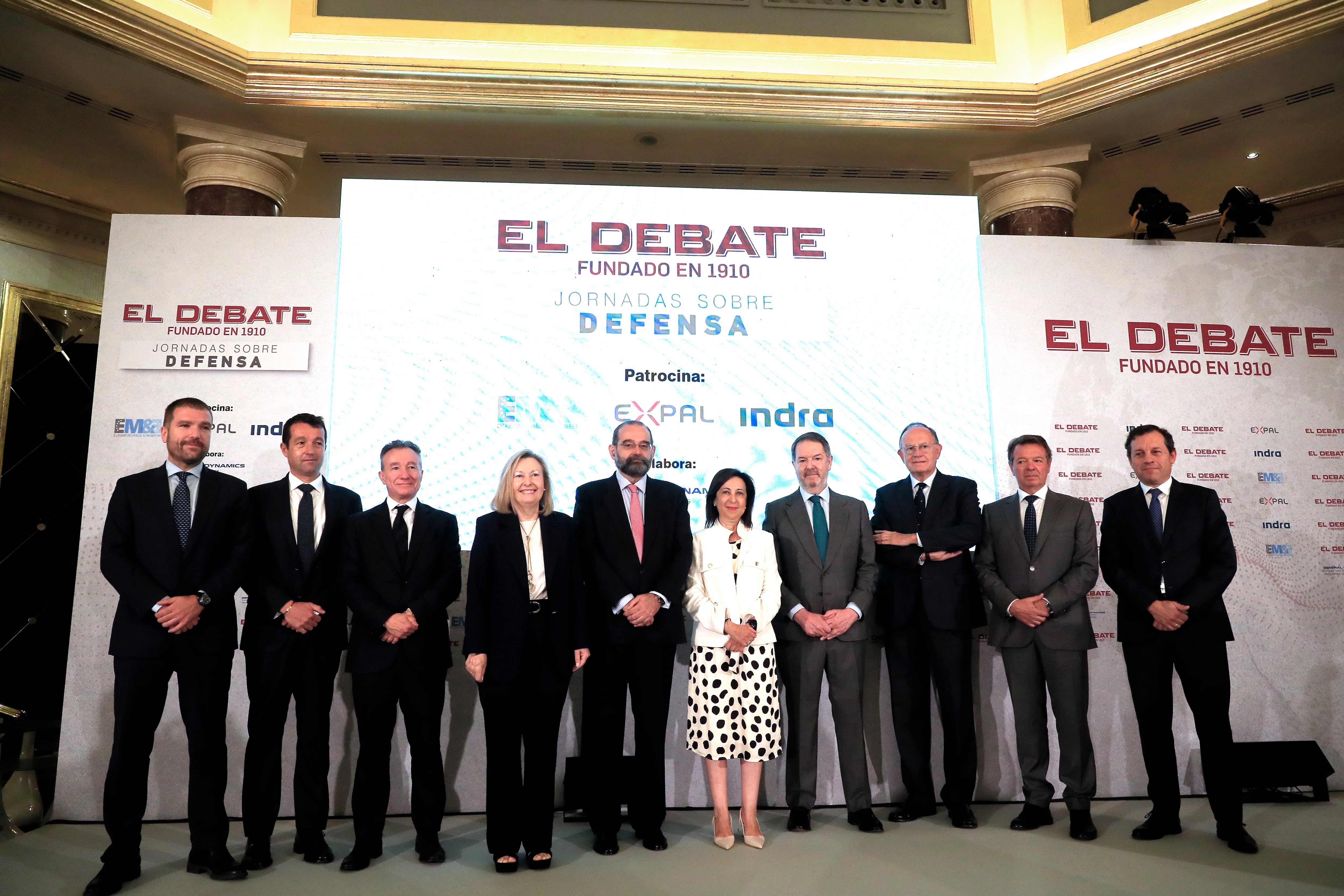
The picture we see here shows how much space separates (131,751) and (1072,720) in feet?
12.1

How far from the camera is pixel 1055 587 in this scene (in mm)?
3951

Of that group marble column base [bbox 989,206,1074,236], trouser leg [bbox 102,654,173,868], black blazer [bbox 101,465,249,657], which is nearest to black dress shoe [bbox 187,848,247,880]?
trouser leg [bbox 102,654,173,868]

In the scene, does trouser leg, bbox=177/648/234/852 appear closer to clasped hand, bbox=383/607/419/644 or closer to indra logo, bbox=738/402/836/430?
clasped hand, bbox=383/607/419/644

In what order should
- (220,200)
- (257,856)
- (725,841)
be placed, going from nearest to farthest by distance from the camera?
(257,856)
(725,841)
(220,200)

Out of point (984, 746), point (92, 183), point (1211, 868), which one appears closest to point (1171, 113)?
point (984, 746)

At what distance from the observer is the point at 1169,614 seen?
146 inches

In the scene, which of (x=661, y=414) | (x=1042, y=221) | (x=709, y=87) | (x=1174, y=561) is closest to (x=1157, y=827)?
(x=1174, y=561)

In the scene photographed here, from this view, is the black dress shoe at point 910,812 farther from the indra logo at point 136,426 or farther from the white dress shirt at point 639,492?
the indra logo at point 136,426

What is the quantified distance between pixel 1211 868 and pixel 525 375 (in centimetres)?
359

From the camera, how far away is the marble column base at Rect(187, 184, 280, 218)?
5414mm

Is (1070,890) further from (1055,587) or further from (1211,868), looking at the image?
(1055,587)

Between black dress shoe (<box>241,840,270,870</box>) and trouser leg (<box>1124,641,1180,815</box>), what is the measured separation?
3.47m

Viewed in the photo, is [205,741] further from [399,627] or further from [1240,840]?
[1240,840]

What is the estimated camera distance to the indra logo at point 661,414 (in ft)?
15.5
